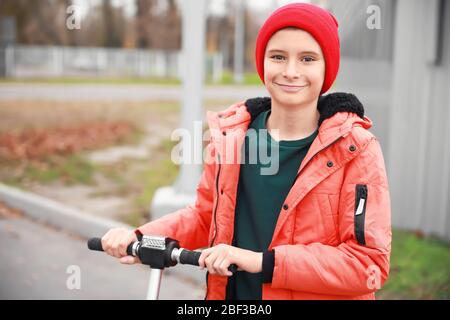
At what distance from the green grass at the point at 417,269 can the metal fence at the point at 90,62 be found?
725 inches

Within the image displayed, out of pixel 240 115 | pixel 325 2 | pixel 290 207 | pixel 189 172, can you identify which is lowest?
pixel 189 172

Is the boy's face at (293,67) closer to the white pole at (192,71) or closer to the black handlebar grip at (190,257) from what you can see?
the black handlebar grip at (190,257)

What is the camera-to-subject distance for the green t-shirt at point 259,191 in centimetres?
179

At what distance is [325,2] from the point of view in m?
5.82

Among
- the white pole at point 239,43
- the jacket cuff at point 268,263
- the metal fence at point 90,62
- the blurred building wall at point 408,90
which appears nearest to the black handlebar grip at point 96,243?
the jacket cuff at point 268,263

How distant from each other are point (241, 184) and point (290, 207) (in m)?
0.25

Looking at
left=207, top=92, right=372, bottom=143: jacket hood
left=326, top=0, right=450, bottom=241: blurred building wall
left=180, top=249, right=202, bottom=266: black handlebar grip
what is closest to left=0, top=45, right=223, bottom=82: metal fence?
left=326, top=0, right=450, bottom=241: blurred building wall

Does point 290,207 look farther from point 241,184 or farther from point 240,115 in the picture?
point 240,115

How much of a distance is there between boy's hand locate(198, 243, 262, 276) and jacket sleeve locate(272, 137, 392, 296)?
2.6 inches

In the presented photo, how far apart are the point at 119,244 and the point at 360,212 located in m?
0.72

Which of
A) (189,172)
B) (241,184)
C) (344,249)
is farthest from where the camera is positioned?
(189,172)

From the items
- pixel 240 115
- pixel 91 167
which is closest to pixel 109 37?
pixel 91 167

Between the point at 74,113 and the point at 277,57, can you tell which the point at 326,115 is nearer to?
the point at 277,57
